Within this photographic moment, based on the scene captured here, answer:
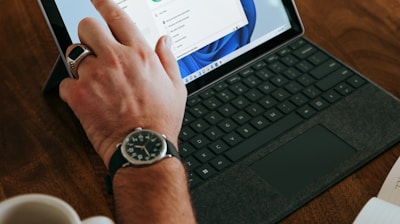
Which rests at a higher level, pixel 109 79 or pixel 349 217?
pixel 109 79

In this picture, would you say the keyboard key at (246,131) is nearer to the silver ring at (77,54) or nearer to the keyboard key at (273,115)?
the keyboard key at (273,115)

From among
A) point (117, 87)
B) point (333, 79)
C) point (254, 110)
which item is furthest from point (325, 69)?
point (117, 87)

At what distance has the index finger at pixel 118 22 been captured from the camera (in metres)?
0.73

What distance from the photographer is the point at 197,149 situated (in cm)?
80

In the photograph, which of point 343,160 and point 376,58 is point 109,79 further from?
point 376,58

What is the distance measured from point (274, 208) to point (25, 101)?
376mm

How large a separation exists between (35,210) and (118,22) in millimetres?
299

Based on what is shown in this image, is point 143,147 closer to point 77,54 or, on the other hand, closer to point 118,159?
point 118,159

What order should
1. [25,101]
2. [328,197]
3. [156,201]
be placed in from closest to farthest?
[156,201] → [328,197] → [25,101]

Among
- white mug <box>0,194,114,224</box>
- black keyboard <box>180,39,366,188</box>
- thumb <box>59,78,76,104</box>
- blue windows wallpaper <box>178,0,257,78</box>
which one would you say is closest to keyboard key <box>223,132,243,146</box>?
black keyboard <box>180,39,366,188</box>

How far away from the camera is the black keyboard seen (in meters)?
0.81

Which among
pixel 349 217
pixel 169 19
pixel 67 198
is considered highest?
pixel 169 19

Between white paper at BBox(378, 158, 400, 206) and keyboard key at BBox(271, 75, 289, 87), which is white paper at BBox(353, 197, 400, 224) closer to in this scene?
white paper at BBox(378, 158, 400, 206)

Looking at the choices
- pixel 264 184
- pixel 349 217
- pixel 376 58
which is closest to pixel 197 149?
pixel 264 184
